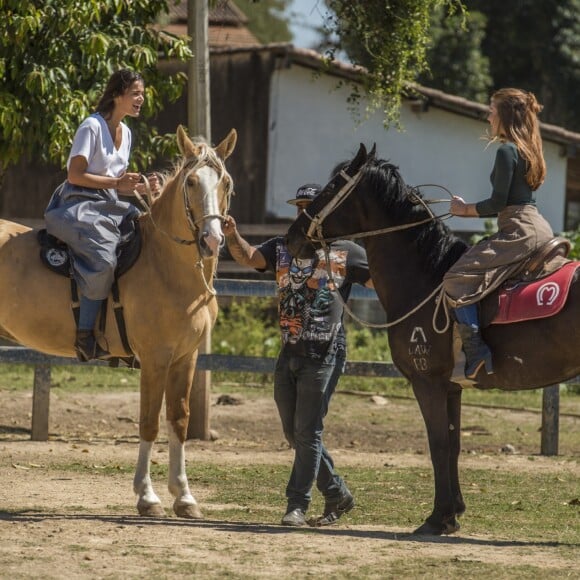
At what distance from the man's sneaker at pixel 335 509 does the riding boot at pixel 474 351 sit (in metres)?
1.30

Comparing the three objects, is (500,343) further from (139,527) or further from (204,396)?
(204,396)

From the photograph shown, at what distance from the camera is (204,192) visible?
7.29 meters

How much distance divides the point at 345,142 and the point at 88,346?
14082mm

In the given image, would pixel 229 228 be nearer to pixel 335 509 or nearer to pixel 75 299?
pixel 75 299

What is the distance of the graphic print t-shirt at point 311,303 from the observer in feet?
24.2

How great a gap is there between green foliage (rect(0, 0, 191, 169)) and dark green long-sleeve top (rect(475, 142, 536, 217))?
223 inches

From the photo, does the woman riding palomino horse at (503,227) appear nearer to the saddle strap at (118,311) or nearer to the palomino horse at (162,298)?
the palomino horse at (162,298)

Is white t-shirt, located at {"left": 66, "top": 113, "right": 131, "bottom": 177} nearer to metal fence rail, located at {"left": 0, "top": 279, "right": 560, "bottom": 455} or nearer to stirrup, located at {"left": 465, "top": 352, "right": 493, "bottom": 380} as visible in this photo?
stirrup, located at {"left": 465, "top": 352, "right": 493, "bottom": 380}

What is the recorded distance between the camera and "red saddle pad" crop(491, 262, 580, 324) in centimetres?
685

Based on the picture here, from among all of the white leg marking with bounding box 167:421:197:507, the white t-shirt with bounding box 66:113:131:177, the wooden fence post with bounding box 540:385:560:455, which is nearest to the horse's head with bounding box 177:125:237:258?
the white t-shirt with bounding box 66:113:131:177

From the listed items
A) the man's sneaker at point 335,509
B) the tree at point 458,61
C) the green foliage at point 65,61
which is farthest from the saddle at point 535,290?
the tree at point 458,61

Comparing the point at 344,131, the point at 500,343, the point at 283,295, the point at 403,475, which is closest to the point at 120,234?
the point at 283,295

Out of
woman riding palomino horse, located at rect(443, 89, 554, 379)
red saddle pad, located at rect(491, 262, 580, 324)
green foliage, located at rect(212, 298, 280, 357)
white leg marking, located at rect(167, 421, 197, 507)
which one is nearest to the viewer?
red saddle pad, located at rect(491, 262, 580, 324)

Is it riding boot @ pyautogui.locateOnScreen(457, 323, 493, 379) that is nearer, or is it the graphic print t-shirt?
riding boot @ pyautogui.locateOnScreen(457, 323, 493, 379)
